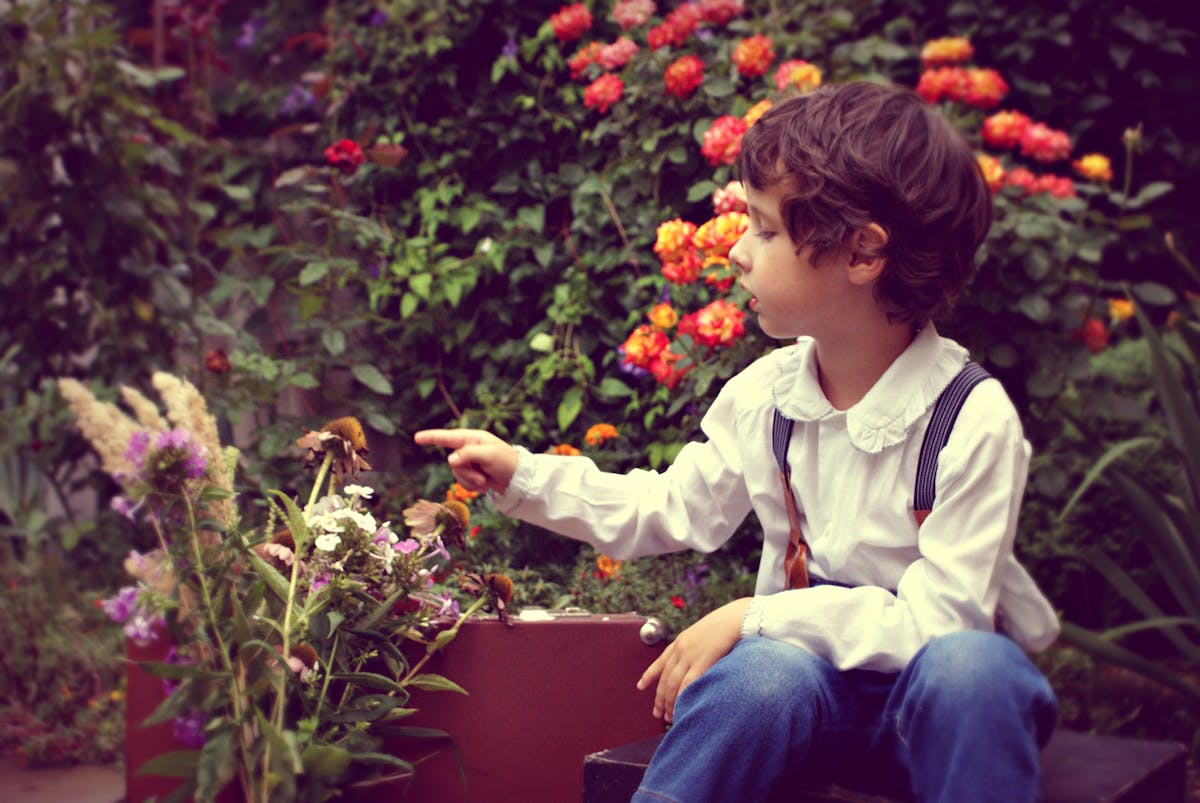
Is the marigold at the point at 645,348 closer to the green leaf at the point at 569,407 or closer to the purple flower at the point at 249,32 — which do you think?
the green leaf at the point at 569,407

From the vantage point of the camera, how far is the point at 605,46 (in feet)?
9.12

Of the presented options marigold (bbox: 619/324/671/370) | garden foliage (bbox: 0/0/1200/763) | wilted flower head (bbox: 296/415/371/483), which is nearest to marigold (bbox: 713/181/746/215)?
garden foliage (bbox: 0/0/1200/763)

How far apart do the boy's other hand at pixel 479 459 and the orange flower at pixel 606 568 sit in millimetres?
556

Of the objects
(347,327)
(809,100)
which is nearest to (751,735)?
(809,100)

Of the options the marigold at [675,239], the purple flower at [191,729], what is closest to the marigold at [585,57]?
the marigold at [675,239]

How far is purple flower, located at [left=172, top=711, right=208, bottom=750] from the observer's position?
155cm

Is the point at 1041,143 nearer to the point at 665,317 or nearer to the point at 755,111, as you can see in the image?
the point at 755,111

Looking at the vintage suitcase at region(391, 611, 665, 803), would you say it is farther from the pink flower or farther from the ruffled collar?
the pink flower

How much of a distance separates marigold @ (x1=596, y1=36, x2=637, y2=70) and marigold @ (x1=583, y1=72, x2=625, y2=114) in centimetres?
4

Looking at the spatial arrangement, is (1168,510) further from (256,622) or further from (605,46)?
(256,622)

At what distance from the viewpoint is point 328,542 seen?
154 centimetres

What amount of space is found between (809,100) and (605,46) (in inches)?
52.7

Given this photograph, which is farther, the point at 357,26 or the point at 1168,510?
the point at 357,26

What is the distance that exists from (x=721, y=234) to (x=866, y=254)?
70 cm
